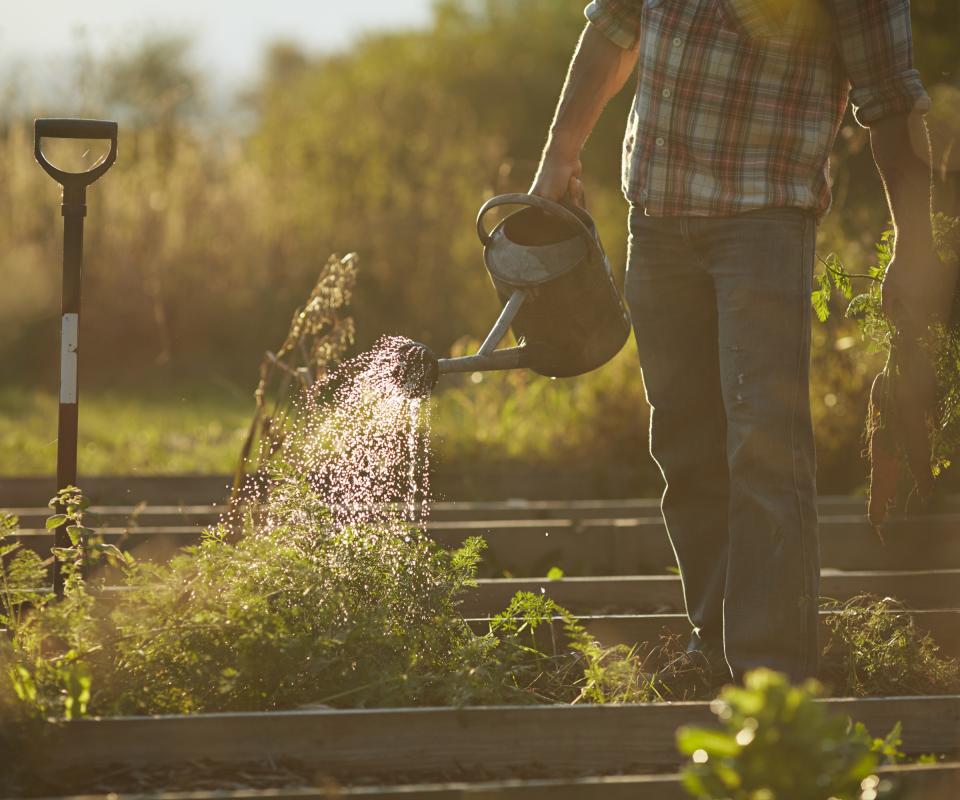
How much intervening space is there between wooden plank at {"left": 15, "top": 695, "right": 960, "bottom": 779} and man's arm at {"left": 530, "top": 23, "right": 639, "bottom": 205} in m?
1.39

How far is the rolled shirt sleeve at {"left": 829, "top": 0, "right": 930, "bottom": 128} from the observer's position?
113 inches

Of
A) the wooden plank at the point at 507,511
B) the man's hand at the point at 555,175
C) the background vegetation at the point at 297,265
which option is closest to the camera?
the man's hand at the point at 555,175

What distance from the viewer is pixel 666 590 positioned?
422cm

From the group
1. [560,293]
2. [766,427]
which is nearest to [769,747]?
[766,427]

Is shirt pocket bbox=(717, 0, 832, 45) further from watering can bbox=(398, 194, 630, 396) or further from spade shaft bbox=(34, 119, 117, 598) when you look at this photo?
spade shaft bbox=(34, 119, 117, 598)

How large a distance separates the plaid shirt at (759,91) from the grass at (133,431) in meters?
3.42

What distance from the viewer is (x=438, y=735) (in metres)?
2.67

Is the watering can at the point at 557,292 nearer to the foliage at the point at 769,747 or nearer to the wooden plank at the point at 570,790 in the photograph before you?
the wooden plank at the point at 570,790

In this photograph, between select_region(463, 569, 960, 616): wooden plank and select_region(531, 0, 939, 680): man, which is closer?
select_region(531, 0, 939, 680): man

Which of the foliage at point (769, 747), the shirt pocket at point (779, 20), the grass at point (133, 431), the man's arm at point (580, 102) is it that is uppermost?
the shirt pocket at point (779, 20)

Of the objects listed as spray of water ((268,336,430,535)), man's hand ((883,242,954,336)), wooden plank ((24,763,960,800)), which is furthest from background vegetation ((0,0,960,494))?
wooden plank ((24,763,960,800))

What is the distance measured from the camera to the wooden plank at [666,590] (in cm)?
413

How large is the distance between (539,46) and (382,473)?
20970 mm

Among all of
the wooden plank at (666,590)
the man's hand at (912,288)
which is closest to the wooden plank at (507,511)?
the wooden plank at (666,590)
